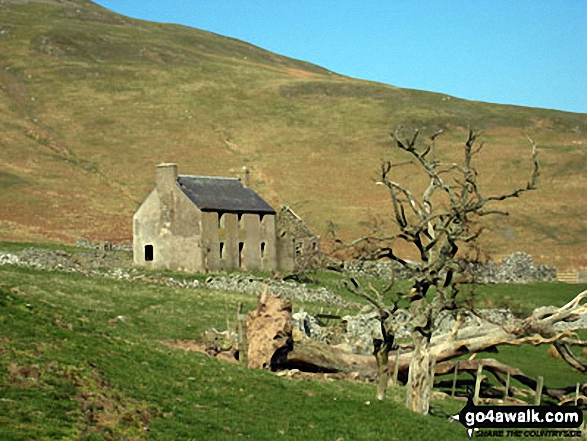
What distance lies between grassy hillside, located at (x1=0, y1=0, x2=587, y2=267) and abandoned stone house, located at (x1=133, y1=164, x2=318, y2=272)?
1556 centimetres

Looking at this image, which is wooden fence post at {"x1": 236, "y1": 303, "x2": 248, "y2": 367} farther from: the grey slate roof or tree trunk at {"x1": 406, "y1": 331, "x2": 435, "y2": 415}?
the grey slate roof

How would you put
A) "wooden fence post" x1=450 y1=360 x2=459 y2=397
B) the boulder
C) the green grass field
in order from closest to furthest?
1. the green grass field
2. the boulder
3. "wooden fence post" x1=450 y1=360 x2=459 y2=397

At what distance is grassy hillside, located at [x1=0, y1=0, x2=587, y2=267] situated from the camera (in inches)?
3925

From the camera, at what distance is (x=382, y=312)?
27328 mm

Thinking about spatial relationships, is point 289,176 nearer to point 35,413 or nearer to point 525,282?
point 525,282

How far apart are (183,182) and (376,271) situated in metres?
15.1

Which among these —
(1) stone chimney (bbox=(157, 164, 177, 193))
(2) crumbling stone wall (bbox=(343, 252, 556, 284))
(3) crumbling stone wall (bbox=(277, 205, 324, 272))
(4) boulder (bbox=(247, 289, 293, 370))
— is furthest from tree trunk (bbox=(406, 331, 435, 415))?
(2) crumbling stone wall (bbox=(343, 252, 556, 284))

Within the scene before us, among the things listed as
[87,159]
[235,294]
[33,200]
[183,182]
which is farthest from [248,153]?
[235,294]

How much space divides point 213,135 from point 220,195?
65.6 meters

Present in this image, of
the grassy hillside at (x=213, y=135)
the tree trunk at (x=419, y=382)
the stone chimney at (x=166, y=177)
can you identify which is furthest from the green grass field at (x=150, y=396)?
the grassy hillside at (x=213, y=135)

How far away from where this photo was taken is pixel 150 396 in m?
23.3

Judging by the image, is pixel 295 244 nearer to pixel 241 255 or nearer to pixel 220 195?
pixel 241 255

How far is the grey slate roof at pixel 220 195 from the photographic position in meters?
68.6

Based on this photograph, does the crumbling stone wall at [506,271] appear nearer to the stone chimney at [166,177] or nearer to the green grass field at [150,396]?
the stone chimney at [166,177]
